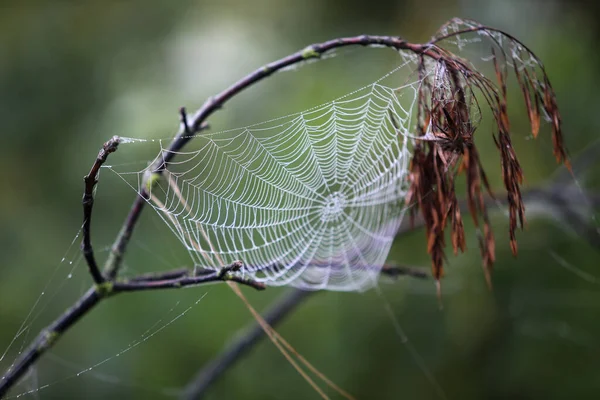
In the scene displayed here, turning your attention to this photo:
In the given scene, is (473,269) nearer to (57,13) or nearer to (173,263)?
(173,263)

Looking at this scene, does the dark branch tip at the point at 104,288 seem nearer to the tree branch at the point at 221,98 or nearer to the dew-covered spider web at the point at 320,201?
the tree branch at the point at 221,98

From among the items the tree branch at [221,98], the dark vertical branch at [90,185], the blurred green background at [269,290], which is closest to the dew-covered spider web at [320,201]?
the tree branch at [221,98]

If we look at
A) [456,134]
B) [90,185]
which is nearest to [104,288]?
[90,185]

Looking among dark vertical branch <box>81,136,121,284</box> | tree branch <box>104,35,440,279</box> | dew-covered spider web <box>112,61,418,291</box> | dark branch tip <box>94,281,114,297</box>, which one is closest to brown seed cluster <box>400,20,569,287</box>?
tree branch <box>104,35,440,279</box>

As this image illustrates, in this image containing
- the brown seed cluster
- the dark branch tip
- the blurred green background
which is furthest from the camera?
the blurred green background

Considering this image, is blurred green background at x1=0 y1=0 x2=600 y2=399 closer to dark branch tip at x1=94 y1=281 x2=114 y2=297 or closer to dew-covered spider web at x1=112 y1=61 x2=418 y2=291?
dew-covered spider web at x1=112 y1=61 x2=418 y2=291

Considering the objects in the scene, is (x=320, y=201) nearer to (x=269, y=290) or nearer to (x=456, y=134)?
(x=456, y=134)

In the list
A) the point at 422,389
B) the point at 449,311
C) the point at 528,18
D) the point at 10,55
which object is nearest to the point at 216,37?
the point at 10,55

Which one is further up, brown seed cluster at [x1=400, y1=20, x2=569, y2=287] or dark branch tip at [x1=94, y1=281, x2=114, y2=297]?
brown seed cluster at [x1=400, y1=20, x2=569, y2=287]
